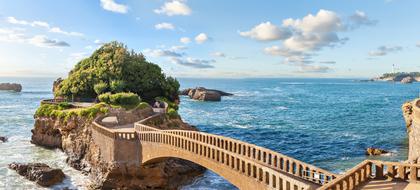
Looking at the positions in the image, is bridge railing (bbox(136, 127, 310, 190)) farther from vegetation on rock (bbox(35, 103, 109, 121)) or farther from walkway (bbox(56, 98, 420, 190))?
vegetation on rock (bbox(35, 103, 109, 121))

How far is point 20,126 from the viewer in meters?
76.5

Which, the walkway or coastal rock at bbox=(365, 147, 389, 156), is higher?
the walkway

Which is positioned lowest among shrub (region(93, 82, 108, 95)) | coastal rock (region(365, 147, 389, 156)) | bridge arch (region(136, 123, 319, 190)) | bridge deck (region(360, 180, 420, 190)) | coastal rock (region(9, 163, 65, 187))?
coastal rock (region(9, 163, 65, 187))

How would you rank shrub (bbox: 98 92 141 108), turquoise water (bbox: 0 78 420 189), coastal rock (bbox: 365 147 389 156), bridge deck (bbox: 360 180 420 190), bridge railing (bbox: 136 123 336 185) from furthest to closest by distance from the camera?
shrub (bbox: 98 92 141 108), coastal rock (bbox: 365 147 389 156), turquoise water (bbox: 0 78 420 189), bridge railing (bbox: 136 123 336 185), bridge deck (bbox: 360 180 420 190)

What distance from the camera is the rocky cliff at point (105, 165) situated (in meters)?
38.8

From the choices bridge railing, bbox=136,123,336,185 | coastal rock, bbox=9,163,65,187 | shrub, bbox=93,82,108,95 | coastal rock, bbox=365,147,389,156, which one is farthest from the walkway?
coastal rock, bbox=365,147,389,156

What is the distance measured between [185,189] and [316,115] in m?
64.7

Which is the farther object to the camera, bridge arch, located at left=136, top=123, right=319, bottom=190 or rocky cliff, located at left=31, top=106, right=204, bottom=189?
rocky cliff, located at left=31, top=106, right=204, bottom=189

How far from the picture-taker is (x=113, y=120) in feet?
154

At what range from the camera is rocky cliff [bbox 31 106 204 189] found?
1526 inches

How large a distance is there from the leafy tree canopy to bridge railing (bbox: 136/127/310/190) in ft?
90.2

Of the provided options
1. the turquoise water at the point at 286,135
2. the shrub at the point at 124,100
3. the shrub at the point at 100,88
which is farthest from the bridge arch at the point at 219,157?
the shrub at the point at 100,88

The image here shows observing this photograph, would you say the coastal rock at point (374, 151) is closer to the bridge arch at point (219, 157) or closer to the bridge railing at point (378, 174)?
the bridge arch at point (219, 157)

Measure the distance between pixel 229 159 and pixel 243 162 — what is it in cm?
149
